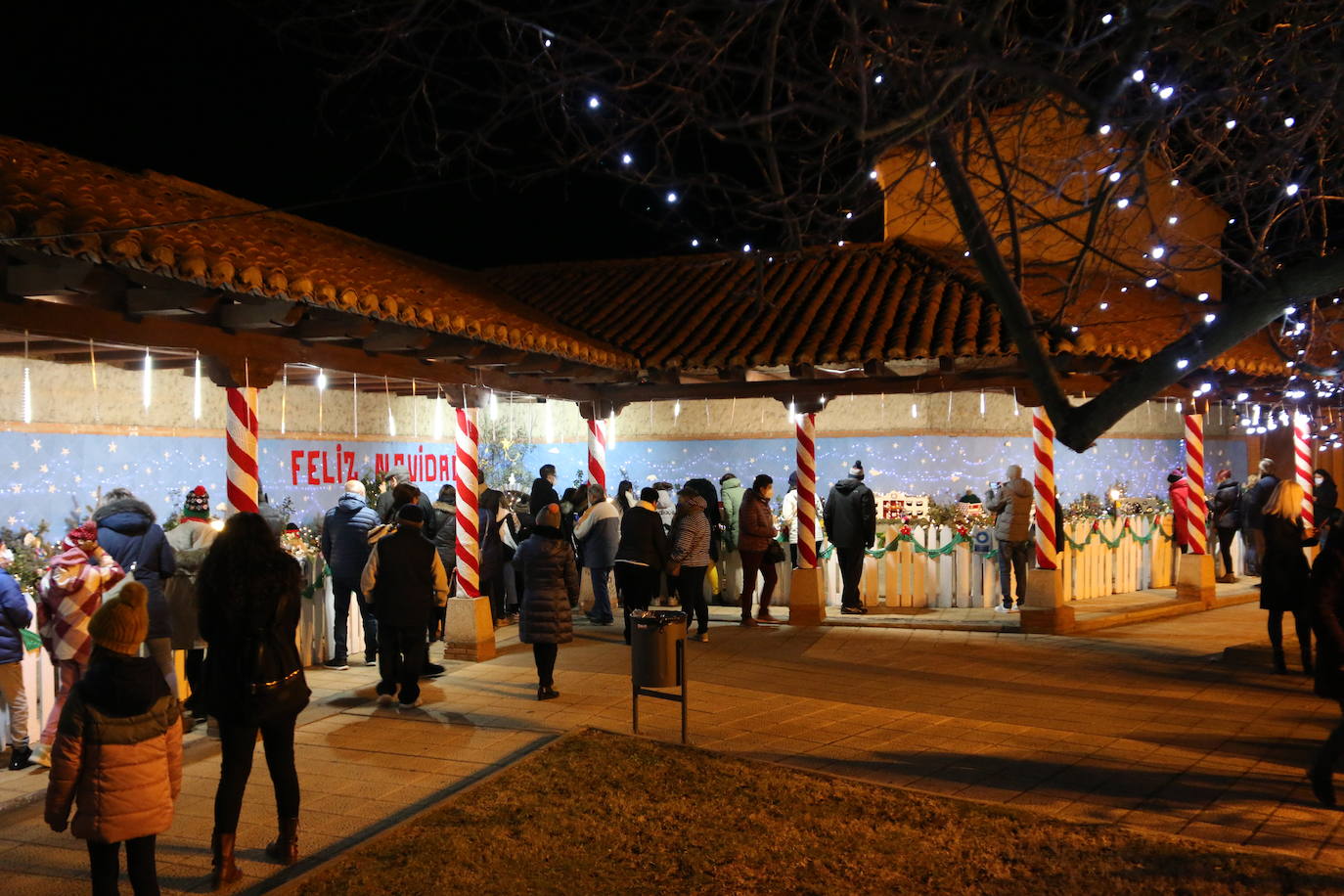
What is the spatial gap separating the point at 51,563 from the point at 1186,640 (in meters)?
10.9

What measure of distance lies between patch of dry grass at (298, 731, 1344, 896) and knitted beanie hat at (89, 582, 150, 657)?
144cm

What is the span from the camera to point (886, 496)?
15.9 metres

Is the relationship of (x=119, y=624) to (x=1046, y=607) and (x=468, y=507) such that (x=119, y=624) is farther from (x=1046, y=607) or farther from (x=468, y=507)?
(x=1046, y=607)

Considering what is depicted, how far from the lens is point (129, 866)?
4.59 m

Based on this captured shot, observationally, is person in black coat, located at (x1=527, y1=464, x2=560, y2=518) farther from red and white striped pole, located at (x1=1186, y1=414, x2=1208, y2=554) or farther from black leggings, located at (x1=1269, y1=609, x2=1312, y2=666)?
red and white striped pole, located at (x1=1186, y1=414, x2=1208, y2=554)

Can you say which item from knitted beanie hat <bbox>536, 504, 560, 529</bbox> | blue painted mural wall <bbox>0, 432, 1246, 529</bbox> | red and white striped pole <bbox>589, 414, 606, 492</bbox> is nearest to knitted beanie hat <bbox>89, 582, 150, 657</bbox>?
knitted beanie hat <bbox>536, 504, 560, 529</bbox>

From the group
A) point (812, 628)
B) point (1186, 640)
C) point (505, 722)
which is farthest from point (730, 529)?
point (505, 722)

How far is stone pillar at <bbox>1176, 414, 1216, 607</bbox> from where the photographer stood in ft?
48.6

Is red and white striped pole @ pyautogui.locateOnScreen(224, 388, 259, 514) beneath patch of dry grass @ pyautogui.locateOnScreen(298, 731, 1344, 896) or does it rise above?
above

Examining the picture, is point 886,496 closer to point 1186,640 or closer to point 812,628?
point 812,628

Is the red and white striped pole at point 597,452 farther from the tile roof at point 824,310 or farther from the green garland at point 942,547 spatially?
the green garland at point 942,547

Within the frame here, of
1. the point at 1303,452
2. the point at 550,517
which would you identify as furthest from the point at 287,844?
the point at 1303,452

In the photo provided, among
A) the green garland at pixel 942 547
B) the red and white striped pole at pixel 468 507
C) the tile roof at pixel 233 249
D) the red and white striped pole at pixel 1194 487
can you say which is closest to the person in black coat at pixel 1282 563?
the green garland at pixel 942 547

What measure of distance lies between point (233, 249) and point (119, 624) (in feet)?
13.2
